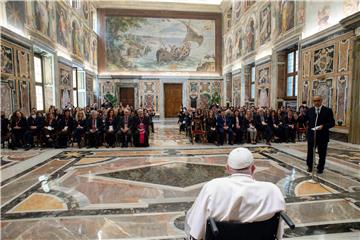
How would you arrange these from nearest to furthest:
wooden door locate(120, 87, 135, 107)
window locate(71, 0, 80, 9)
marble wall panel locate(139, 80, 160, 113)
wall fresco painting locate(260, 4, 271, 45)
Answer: wall fresco painting locate(260, 4, 271, 45), window locate(71, 0, 80, 9), marble wall panel locate(139, 80, 160, 113), wooden door locate(120, 87, 135, 107)

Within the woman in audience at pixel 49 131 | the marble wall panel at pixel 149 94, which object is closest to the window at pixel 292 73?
the woman in audience at pixel 49 131

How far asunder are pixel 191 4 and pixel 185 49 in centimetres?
393

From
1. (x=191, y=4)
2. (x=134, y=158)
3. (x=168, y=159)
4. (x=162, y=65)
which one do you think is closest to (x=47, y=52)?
(x=134, y=158)

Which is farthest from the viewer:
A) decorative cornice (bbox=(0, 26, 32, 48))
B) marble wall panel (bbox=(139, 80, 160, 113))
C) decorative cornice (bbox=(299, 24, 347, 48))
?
marble wall panel (bbox=(139, 80, 160, 113))

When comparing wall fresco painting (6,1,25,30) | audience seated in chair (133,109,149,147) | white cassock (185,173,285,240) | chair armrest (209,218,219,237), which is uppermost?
wall fresco painting (6,1,25,30)

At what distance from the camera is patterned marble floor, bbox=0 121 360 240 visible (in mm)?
3123

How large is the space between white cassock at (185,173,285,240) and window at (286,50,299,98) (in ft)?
39.2

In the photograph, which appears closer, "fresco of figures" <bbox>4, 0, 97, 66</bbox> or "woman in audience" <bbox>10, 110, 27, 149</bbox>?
"woman in audience" <bbox>10, 110, 27, 149</bbox>

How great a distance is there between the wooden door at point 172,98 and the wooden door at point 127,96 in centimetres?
305

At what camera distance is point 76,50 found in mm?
16078

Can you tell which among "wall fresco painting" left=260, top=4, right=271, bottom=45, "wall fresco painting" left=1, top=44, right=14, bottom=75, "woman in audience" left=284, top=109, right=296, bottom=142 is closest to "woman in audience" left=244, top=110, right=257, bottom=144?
"woman in audience" left=284, top=109, right=296, bottom=142

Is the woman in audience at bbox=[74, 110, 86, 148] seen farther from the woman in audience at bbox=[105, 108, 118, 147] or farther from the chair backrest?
the chair backrest

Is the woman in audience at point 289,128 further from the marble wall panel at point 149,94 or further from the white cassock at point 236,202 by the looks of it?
the marble wall panel at point 149,94

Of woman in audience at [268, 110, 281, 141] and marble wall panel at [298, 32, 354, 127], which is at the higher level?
marble wall panel at [298, 32, 354, 127]
